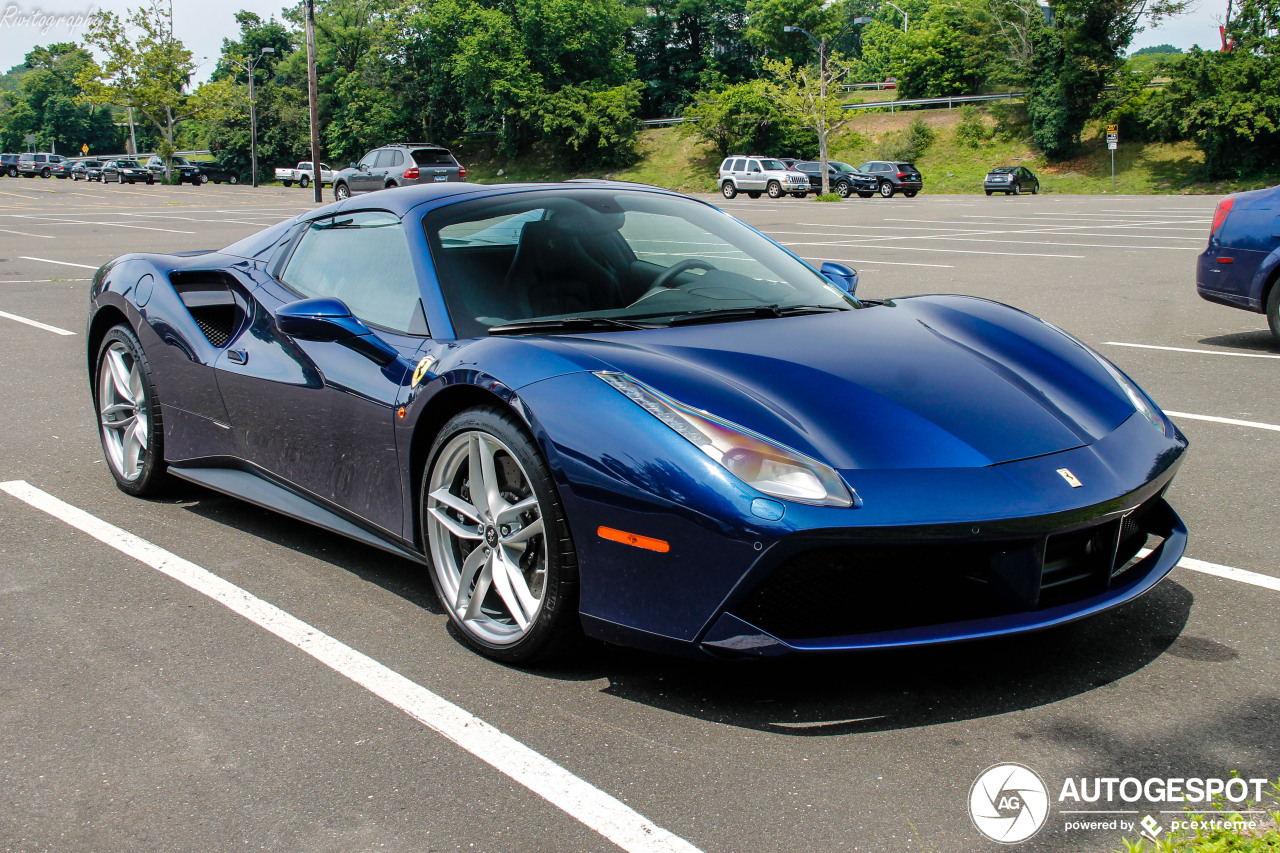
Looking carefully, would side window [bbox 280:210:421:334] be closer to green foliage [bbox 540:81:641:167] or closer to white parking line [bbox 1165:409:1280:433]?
white parking line [bbox 1165:409:1280:433]

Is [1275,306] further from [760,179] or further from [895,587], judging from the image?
[760,179]

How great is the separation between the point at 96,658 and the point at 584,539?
153cm

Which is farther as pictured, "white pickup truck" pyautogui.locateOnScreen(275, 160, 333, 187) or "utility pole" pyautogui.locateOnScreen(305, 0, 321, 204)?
"white pickup truck" pyautogui.locateOnScreen(275, 160, 333, 187)

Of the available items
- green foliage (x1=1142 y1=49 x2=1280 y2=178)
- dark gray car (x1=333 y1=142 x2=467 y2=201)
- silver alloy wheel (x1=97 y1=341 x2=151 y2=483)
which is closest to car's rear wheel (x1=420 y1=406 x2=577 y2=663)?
silver alloy wheel (x1=97 y1=341 x2=151 y2=483)

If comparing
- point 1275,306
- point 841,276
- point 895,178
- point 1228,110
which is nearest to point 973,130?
point 1228,110

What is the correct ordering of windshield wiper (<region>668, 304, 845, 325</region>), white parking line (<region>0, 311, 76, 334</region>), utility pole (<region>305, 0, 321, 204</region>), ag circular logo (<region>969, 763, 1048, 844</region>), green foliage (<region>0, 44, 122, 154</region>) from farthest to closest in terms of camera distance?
green foliage (<region>0, 44, 122, 154</region>) < utility pole (<region>305, 0, 321, 204</region>) < white parking line (<region>0, 311, 76, 334</region>) < windshield wiper (<region>668, 304, 845, 325</region>) < ag circular logo (<region>969, 763, 1048, 844</region>)

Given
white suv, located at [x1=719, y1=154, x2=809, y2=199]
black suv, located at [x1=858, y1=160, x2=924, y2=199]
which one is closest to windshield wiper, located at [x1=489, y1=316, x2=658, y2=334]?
white suv, located at [x1=719, y1=154, x2=809, y2=199]

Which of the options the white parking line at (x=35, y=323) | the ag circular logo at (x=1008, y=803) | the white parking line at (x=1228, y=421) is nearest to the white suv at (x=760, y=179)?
the white parking line at (x=35, y=323)

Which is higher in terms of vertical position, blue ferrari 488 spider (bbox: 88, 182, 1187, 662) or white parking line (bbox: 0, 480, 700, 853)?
blue ferrari 488 spider (bbox: 88, 182, 1187, 662)

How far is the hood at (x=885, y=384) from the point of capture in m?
2.70

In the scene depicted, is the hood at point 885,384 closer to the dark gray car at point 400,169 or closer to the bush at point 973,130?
the dark gray car at point 400,169

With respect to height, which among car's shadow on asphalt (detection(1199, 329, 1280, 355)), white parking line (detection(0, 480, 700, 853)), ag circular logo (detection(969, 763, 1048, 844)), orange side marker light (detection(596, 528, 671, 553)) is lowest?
white parking line (detection(0, 480, 700, 853))

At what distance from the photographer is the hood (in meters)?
2.70

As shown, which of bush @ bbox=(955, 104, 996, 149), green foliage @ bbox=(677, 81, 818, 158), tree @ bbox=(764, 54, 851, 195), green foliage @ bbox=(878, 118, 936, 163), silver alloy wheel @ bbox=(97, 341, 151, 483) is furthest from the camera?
green foliage @ bbox=(677, 81, 818, 158)
